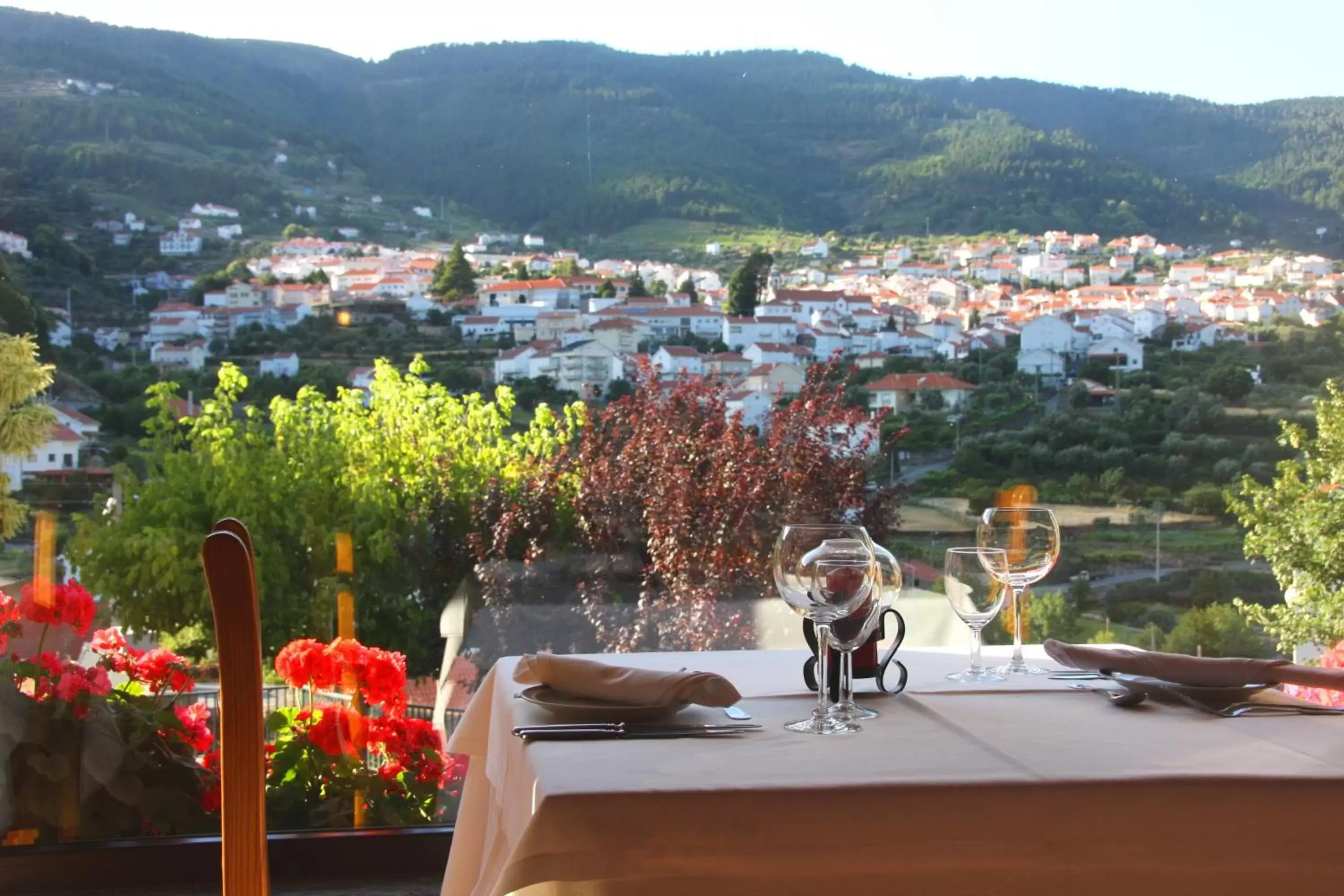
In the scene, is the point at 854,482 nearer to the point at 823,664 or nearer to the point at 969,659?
the point at 969,659

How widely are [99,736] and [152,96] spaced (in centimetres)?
211

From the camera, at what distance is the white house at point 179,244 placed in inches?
179

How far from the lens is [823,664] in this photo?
1.73 meters

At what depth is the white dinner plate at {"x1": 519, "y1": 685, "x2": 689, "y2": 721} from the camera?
1717 millimetres

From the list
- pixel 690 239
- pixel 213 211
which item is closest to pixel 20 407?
pixel 213 211

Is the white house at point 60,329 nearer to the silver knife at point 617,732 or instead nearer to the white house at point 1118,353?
the silver knife at point 617,732

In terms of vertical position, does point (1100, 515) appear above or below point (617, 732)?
below

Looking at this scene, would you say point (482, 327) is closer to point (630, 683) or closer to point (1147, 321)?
point (1147, 321)

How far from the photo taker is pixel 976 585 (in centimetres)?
211

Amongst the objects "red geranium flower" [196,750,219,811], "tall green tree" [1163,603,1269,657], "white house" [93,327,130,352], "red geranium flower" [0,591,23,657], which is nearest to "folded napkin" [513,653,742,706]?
"red geranium flower" [196,750,219,811]

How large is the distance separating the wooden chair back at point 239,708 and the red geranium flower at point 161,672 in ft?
8.36

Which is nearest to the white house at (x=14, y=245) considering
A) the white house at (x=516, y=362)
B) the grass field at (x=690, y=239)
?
the white house at (x=516, y=362)

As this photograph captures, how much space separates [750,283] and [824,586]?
3.14 meters

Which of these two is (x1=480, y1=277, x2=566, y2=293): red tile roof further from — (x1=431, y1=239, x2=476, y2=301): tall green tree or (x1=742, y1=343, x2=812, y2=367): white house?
(x1=742, y1=343, x2=812, y2=367): white house
